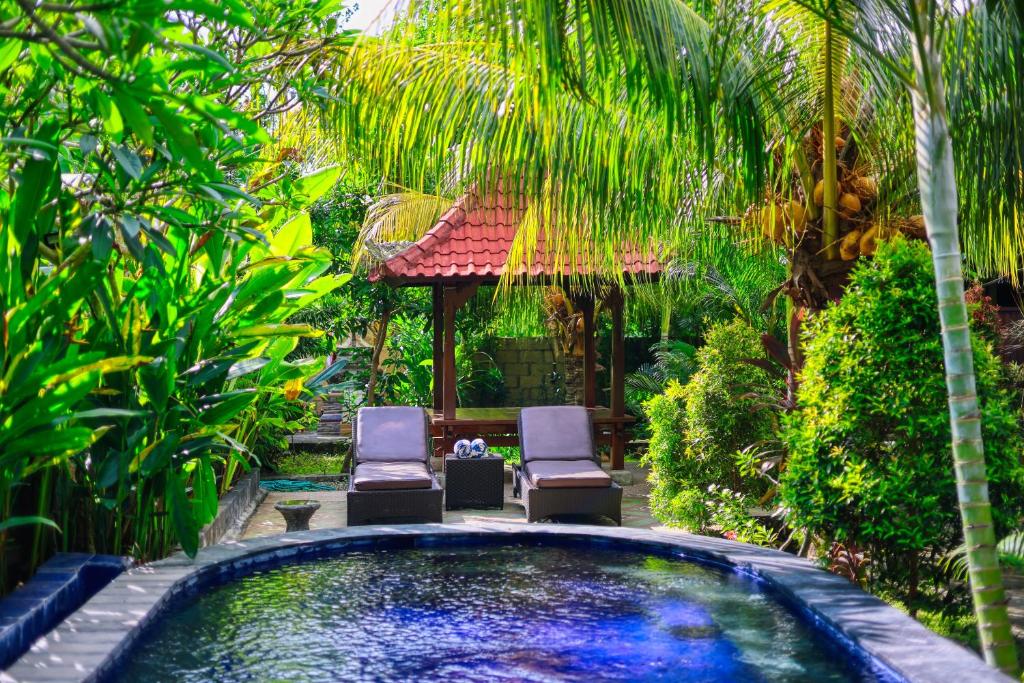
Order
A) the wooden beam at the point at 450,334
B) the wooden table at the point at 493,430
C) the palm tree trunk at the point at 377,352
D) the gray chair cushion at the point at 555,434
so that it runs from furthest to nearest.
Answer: the palm tree trunk at the point at 377,352 → the wooden table at the point at 493,430 → the wooden beam at the point at 450,334 → the gray chair cushion at the point at 555,434

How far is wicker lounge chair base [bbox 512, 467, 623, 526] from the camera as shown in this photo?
9336 mm

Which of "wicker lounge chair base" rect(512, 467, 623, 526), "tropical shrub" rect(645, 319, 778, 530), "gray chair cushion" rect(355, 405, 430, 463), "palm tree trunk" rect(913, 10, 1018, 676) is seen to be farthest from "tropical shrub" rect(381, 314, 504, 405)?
"palm tree trunk" rect(913, 10, 1018, 676)

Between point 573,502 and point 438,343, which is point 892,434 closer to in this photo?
point 573,502

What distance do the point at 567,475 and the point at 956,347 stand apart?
5377 millimetres

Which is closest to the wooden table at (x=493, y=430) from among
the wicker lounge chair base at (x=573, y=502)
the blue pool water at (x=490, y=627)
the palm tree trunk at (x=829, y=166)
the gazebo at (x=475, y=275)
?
the gazebo at (x=475, y=275)

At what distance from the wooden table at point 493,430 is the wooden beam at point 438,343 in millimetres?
477

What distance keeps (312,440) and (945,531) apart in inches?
471

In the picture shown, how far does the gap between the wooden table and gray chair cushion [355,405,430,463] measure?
Result: 180 centimetres

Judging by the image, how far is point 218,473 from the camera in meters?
10.2

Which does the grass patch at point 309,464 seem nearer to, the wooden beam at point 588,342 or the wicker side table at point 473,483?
the wicker side table at point 473,483

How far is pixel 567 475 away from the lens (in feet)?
31.0

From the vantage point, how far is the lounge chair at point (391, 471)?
920 cm

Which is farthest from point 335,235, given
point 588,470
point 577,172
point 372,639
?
point 372,639

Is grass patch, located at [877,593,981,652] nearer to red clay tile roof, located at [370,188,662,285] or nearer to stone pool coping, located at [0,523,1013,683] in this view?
stone pool coping, located at [0,523,1013,683]
